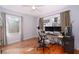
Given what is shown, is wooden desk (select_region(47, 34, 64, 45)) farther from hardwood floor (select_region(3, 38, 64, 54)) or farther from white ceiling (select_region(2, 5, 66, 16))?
white ceiling (select_region(2, 5, 66, 16))

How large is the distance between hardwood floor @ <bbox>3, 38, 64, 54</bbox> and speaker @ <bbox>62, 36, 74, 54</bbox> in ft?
0.32

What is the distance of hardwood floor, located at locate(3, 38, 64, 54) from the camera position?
72.4 inches

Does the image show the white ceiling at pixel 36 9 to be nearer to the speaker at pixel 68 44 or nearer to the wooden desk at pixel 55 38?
the wooden desk at pixel 55 38

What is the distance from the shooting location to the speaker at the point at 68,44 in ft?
6.10

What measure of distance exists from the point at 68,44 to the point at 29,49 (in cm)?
80

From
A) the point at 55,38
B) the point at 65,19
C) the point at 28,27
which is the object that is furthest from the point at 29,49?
the point at 65,19

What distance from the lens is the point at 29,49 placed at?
1.86 m

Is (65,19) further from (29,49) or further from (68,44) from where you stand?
(29,49)

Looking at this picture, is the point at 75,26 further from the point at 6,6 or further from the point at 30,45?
the point at 6,6

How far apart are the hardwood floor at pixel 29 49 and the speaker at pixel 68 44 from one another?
0.10 meters

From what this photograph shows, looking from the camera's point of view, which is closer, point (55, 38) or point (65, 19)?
point (65, 19)

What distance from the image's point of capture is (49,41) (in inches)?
76.0
